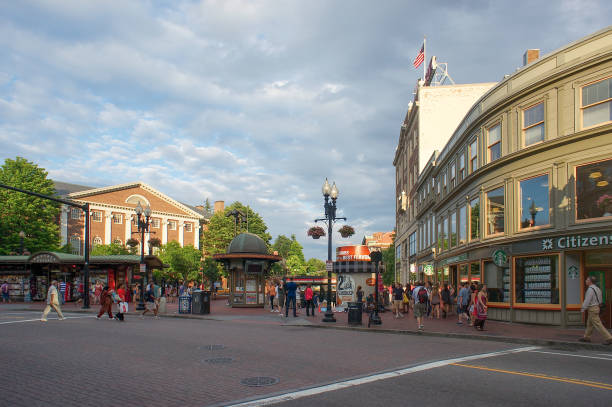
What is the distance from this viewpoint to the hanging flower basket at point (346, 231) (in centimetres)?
3042

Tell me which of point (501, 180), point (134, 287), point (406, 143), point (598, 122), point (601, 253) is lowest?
point (134, 287)

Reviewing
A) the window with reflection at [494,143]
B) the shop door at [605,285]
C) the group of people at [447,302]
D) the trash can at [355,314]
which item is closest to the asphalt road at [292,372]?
the group of people at [447,302]

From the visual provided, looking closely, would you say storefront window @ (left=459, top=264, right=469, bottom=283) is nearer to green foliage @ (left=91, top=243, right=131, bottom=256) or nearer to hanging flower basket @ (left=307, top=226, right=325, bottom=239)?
hanging flower basket @ (left=307, top=226, right=325, bottom=239)

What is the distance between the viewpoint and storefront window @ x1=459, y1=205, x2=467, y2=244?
1074 inches

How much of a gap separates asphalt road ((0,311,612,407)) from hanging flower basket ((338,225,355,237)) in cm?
1570

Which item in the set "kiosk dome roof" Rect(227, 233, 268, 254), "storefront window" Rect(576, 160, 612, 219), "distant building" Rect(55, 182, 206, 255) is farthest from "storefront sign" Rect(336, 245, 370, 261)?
"distant building" Rect(55, 182, 206, 255)

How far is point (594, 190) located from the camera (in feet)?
57.8

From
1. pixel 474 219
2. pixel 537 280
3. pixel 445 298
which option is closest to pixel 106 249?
pixel 445 298

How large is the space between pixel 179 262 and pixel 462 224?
43392 mm

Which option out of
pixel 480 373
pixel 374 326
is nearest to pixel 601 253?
pixel 374 326

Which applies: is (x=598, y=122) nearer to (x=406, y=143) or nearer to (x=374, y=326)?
(x=374, y=326)

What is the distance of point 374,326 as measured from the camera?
64.1 ft

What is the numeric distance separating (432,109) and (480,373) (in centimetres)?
3641

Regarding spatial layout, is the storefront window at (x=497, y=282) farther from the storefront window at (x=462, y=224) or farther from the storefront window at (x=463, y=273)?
the storefront window at (x=462, y=224)
